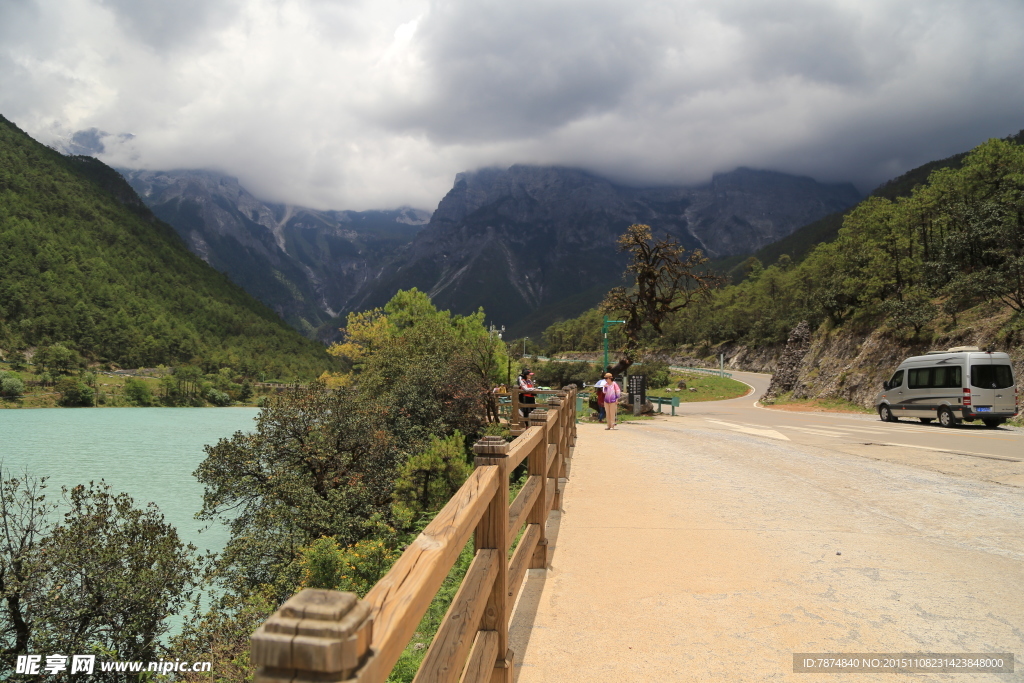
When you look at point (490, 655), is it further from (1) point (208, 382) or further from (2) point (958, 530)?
(1) point (208, 382)

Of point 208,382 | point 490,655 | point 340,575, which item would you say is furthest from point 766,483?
point 208,382

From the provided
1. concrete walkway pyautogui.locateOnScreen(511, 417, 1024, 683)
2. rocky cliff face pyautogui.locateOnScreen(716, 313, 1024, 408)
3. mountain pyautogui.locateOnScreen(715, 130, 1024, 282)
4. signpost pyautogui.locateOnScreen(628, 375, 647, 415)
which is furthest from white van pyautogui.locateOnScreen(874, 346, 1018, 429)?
mountain pyautogui.locateOnScreen(715, 130, 1024, 282)

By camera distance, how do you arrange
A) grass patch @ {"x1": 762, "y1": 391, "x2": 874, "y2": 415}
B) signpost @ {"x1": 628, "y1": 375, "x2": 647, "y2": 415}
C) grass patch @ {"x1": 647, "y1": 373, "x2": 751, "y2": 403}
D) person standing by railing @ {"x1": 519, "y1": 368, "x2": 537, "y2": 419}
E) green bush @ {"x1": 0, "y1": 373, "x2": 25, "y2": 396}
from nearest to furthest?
1. person standing by railing @ {"x1": 519, "y1": 368, "x2": 537, "y2": 419}
2. signpost @ {"x1": 628, "y1": 375, "x2": 647, "y2": 415}
3. grass patch @ {"x1": 762, "y1": 391, "x2": 874, "y2": 415}
4. grass patch @ {"x1": 647, "y1": 373, "x2": 751, "y2": 403}
5. green bush @ {"x1": 0, "y1": 373, "x2": 25, "y2": 396}

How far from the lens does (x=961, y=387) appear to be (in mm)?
16938

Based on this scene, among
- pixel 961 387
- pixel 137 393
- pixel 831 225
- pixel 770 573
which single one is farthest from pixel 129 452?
pixel 831 225

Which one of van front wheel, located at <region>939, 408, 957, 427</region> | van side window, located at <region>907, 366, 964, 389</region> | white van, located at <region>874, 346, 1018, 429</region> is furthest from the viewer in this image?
van front wheel, located at <region>939, 408, 957, 427</region>

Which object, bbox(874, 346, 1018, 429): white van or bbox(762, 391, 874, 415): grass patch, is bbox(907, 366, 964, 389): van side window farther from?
bbox(762, 391, 874, 415): grass patch

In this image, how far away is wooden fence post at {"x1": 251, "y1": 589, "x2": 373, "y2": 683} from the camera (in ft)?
3.28

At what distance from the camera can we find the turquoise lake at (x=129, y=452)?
1239 inches

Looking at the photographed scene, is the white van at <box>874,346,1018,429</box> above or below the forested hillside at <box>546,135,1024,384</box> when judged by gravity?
below

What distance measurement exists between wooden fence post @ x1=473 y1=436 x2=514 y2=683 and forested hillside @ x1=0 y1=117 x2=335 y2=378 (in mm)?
135004

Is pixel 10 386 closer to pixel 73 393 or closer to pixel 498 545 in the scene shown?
pixel 73 393

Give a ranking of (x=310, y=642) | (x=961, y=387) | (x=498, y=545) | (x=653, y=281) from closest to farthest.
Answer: (x=310, y=642) < (x=498, y=545) < (x=961, y=387) < (x=653, y=281)

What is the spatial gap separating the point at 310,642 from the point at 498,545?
2010mm
